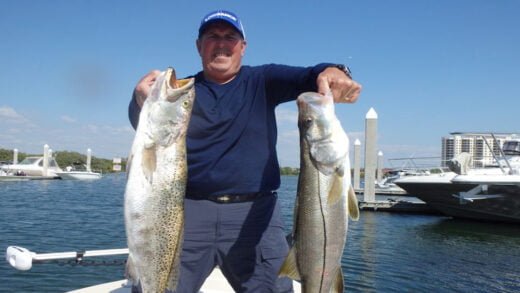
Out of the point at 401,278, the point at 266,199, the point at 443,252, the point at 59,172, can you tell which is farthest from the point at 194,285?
the point at 59,172

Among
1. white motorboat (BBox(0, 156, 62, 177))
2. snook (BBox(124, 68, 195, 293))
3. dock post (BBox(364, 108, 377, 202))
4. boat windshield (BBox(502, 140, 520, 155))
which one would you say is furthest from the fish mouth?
white motorboat (BBox(0, 156, 62, 177))

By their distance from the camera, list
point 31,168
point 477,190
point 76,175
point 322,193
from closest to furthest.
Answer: point 322,193 → point 477,190 → point 31,168 → point 76,175

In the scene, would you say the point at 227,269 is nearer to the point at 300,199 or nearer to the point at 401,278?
the point at 300,199

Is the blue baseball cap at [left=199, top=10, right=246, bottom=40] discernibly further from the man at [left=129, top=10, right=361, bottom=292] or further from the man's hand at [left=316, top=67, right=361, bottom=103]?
the man's hand at [left=316, top=67, right=361, bottom=103]

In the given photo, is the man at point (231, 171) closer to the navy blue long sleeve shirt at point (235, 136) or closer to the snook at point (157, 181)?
the navy blue long sleeve shirt at point (235, 136)

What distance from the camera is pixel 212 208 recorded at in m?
3.74

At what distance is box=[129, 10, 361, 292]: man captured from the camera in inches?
145

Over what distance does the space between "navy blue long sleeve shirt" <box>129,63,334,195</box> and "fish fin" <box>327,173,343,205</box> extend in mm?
773

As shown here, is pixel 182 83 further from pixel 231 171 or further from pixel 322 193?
pixel 322 193

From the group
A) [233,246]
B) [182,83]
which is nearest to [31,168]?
[233,246]

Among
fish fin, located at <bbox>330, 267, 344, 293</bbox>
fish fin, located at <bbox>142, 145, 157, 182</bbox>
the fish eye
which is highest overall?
the fish eye

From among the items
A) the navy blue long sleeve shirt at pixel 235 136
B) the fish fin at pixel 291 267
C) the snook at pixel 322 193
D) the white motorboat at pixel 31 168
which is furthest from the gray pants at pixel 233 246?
the white motorboat at pixel 31 168

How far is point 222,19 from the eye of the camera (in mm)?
3586

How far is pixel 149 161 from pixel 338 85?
1347 millimetres
